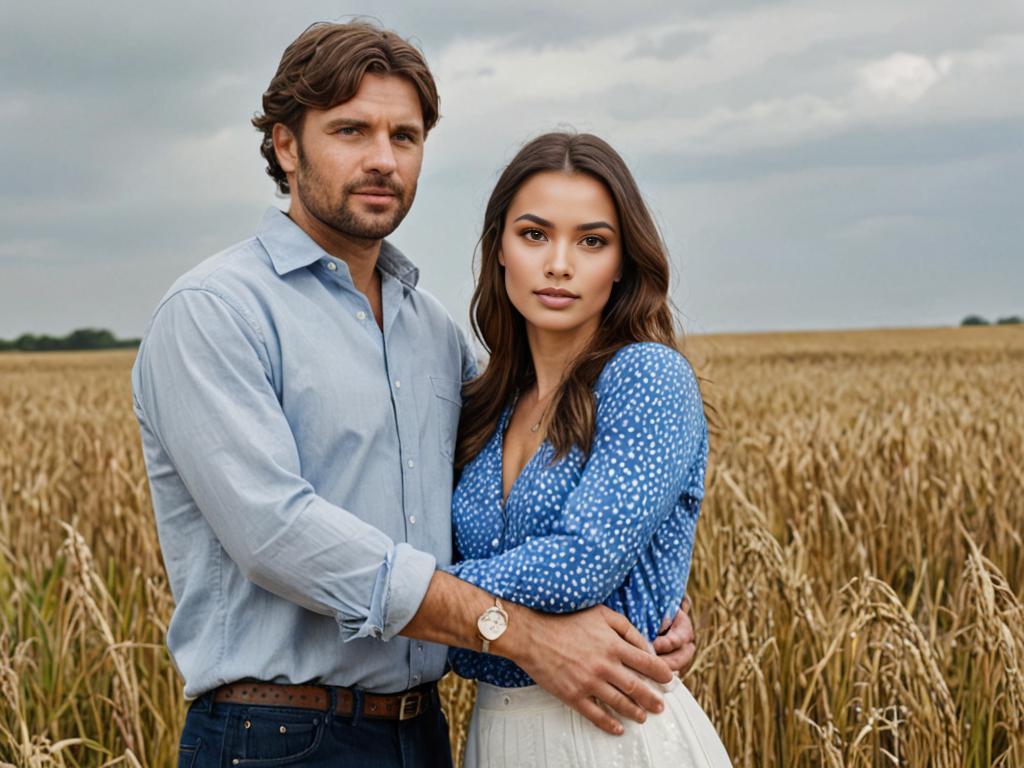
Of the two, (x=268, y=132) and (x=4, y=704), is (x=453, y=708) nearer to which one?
(x=4, y=704)

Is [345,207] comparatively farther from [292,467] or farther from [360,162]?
[292,467]

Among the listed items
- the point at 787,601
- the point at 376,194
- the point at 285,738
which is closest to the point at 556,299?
the point at 376,194

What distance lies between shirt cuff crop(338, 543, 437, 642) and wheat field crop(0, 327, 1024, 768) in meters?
0.82

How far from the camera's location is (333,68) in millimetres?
1920

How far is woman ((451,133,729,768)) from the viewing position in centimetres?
165

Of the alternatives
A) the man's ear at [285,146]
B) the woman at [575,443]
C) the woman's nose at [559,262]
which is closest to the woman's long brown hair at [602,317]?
the woman at [575,443]

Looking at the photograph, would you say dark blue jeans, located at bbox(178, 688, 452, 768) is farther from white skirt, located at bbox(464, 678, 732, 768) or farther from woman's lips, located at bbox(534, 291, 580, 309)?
woman's lips, located at bbox(534, 291, 580, 309)

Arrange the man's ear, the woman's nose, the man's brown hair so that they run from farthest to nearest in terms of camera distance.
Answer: the man's ear → the man's brown hair → the woman's nose

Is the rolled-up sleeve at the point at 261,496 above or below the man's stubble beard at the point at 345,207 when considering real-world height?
below

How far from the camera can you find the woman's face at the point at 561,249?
72.8 inches

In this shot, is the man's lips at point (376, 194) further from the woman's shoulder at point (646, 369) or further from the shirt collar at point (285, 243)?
the woman's shoulder at point (646, 369)

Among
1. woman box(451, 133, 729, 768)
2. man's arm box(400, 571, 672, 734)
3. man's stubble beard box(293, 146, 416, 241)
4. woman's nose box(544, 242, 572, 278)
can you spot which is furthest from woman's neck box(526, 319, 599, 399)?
man's arm box(400, 571, 672, 734)

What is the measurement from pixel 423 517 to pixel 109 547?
10.0 feet

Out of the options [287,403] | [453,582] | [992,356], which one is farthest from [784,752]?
[992,356]
